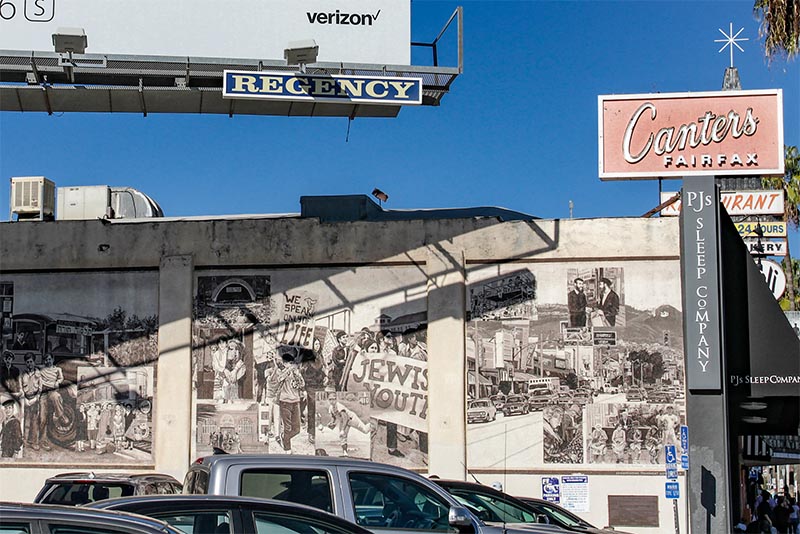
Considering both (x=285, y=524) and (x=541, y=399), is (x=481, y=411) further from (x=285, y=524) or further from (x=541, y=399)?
(x=285, y=524)

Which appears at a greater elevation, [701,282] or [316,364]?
[701,282]

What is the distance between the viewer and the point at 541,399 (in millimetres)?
23578

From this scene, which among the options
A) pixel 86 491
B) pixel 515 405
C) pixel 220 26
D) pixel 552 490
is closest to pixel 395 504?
pixel 86 491

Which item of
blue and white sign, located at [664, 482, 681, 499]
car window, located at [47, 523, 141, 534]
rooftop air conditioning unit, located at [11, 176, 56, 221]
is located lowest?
blue and white sign, located at [664, 482, 681, 499]

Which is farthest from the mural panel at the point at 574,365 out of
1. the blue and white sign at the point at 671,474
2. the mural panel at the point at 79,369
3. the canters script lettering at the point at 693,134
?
the mural panel at the point at 79,369

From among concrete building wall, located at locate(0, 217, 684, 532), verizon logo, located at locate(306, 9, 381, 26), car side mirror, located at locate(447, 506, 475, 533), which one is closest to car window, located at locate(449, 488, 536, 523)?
car side mirror, located at locate(447, 506, 475, 533)

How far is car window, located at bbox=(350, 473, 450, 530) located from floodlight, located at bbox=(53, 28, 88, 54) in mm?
15642

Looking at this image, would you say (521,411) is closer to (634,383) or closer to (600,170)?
(634,383)

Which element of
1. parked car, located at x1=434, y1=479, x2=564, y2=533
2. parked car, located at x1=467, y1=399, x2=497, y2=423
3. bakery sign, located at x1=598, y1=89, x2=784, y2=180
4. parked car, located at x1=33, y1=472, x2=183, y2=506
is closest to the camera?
parked car, located at x1=434, y1=479, x2=564, y2=533

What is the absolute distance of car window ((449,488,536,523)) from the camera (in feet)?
43.5

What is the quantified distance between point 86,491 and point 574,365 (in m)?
12.4

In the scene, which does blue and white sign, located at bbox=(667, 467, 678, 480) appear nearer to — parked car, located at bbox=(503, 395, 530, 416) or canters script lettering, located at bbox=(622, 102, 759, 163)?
parked car, located at bbox=(503, 395, 530, 416)

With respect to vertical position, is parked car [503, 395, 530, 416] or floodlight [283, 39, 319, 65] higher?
floodlight [283, 39, 319, 65]

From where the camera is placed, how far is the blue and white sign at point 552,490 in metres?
23.1
